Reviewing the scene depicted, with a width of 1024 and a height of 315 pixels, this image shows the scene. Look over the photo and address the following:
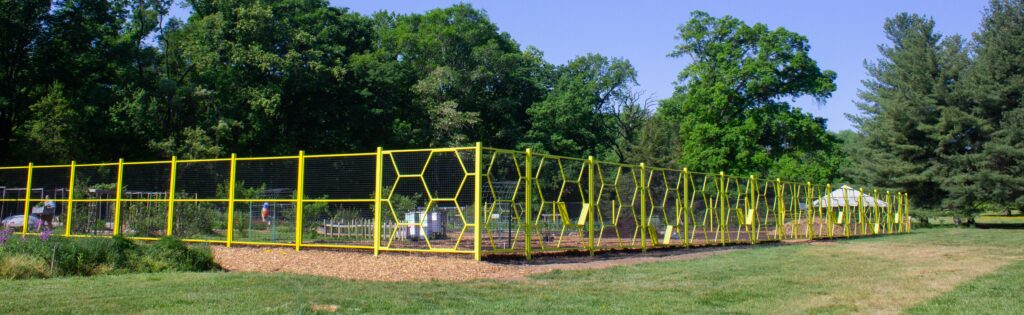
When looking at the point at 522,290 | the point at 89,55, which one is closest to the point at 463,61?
the point at 89,55

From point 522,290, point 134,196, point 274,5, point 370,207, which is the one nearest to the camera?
point 522,290

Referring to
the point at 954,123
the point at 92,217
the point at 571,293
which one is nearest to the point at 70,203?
the point at 92,217

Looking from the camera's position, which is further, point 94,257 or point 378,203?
point 378,203

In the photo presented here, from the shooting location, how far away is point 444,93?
1823 inches

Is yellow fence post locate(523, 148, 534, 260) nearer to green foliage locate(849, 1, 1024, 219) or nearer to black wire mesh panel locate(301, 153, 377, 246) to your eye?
black wire mesh panel locate(301, 153, 377, 246)

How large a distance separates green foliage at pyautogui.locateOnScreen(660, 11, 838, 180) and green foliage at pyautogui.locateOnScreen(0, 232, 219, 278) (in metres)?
36.2

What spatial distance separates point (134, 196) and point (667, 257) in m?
12.9

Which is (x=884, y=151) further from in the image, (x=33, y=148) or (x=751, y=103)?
(x=33, y=148)

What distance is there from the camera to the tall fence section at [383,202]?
47.6 feet

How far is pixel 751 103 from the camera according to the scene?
45688 mm

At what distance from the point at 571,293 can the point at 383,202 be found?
21.7 feet

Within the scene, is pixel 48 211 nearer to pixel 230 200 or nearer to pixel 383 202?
pixel 230 200

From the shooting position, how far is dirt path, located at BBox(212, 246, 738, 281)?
1179 cm

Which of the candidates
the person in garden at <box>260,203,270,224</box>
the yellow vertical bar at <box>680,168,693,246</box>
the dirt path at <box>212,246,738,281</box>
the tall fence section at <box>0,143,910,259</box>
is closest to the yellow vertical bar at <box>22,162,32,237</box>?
the tall fence section at <box>0,143,910,259</box>
